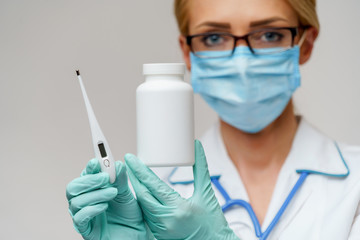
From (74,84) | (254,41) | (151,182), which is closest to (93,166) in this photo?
(151,182)

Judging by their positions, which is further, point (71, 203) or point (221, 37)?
point (221, 37)

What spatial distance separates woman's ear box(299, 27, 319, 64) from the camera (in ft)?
6.79

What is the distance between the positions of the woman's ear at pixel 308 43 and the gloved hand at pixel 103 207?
0.93m

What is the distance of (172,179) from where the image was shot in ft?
6.82

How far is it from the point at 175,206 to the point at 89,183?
0.78 ft

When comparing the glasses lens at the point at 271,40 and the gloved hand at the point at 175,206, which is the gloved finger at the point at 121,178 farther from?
the glasses lens at the point at 271,40

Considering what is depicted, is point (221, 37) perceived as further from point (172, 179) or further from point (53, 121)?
point (53, 121)

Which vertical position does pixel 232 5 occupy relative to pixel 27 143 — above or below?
above

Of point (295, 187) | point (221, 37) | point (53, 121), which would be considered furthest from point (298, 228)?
point (53, 121)

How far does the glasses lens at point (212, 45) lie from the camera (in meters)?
1.96

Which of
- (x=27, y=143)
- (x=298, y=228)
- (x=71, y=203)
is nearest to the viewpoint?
(x=71, y=203)

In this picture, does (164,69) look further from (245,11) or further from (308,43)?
(308,43)

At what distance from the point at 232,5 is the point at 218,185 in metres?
0.62

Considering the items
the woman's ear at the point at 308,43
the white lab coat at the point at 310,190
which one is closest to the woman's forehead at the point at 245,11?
the woman's ear at the point at 308,43
